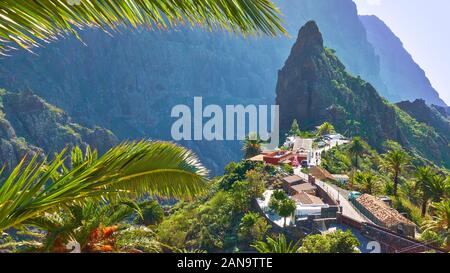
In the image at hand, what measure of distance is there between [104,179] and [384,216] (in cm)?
3473

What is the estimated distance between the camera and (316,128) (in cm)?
8094

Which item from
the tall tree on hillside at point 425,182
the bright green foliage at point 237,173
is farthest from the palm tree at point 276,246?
the bright green foliage at point 237,173

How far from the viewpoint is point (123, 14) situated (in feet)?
6.14

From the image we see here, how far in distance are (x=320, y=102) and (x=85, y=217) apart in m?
83.2

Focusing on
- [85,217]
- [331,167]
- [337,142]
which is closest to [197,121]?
[337,142]

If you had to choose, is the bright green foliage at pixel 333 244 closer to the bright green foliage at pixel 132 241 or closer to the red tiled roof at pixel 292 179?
the red tiled roof at pixel 292 179

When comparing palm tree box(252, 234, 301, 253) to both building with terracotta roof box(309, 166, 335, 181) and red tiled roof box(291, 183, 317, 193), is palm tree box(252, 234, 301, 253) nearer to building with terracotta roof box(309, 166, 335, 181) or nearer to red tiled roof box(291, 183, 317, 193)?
red tiled roof box(291, 183, 317, 193)

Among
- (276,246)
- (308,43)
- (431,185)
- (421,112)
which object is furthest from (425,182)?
(421,112)

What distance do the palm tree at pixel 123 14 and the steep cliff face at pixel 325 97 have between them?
8204 centimetres

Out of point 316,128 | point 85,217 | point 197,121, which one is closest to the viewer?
point 85,217

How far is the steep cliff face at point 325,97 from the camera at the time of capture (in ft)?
282

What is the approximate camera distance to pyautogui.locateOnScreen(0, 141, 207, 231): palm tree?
2.00 m

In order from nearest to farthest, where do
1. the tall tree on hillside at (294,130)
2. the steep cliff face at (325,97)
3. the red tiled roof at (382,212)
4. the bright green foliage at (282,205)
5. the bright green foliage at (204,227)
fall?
the red tiled roof at (382,212)
the bright green foliage at (282,205)
the bright green foliage at (204,227)
the tall tree on hillside at (294,130)
the steep cliff face at (325,97)
